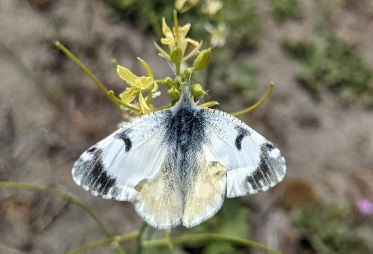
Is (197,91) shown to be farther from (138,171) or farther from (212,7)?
(212,7)

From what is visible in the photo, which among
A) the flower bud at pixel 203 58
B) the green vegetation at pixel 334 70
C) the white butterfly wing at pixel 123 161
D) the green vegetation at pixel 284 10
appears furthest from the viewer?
the green vegetation at pixel 284 10

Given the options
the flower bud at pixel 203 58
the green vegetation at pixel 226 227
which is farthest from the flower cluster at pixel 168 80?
the green vegetation at pixel 226 227

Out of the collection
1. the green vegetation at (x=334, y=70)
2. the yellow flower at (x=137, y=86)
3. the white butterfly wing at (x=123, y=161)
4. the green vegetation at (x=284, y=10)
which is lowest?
the green vegetation at (x=334, y=70)

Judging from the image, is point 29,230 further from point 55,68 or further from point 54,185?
point 55,68

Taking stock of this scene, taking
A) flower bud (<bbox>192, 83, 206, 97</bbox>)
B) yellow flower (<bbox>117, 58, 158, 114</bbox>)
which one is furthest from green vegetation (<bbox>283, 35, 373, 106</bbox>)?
yellow flower (<bbox>117, 58, 158, 114</bbox>)

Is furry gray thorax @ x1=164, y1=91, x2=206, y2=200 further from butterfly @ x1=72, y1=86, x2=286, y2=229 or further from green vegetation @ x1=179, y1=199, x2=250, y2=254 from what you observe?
green vegetation @ x1=179, y1=199, x2=250, y2=254

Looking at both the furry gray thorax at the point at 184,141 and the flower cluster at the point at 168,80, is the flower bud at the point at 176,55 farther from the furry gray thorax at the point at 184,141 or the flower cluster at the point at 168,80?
the furry gray thorax at the point at 184,141

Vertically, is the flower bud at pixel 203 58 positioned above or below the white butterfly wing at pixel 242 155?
above
